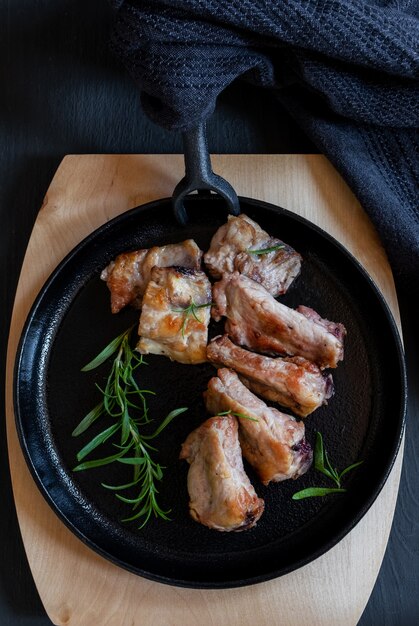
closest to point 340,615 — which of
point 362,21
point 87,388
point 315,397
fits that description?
point 315,397

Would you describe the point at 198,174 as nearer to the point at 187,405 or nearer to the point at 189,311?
the point at 189,311

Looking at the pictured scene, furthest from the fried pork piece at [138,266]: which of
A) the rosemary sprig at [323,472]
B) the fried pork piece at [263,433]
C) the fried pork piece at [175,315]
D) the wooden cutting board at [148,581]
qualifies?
the rosemary sprig at [323,472]

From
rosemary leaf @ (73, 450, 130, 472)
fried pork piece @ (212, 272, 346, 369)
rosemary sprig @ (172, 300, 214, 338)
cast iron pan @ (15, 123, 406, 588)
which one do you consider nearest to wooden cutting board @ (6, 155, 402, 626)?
cast iron pan @ (15, 123, 406, 588)

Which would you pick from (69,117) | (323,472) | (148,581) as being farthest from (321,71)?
(148,581)

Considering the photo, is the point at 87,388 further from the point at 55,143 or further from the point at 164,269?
the point at 55,143

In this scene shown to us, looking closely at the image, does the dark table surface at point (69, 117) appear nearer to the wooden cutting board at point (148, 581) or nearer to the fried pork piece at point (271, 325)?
the wooden cutting board at point (148, 581)
